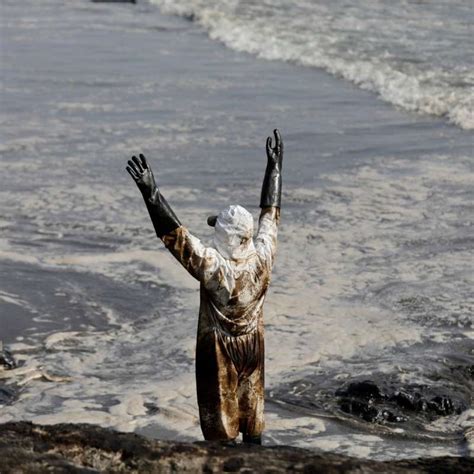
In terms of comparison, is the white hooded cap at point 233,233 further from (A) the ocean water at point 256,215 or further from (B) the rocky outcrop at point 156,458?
(A) the ocean water at point 256,215

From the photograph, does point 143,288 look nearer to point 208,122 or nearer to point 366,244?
point 366,244

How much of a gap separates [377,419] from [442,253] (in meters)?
4.16

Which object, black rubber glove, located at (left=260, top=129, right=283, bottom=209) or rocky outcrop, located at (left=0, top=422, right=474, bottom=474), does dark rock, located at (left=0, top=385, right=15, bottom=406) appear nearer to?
black rubber glove, located at (left=260, top=129, right=283, bottom=209)

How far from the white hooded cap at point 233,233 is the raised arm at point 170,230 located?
7cm

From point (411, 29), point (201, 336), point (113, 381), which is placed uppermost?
point (411, 29)

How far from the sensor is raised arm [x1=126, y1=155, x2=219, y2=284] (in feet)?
18.4

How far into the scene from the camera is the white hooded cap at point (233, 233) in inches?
228

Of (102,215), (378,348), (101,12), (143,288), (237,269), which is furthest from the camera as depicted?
(101,12)

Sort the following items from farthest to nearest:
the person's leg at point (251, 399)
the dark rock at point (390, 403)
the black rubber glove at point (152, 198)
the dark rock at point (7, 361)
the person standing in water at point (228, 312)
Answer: the dark rock at point (7, 361) → the dark rock at point (390, 403) → the person's leg at point (251, 399) → the person standing in water at point (228, 312) → the black rubber glove at point (152, 198)

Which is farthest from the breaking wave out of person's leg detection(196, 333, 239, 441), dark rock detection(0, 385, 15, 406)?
person's leg detection(196, 333, 239, 441)

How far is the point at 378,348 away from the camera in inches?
356

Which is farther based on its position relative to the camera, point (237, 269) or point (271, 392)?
point (271, 392)

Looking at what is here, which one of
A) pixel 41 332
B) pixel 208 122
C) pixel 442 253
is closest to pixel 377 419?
pixel 41 332

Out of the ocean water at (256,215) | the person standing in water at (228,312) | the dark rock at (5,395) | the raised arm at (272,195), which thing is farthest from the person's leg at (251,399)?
the dark rock at (5,395)
